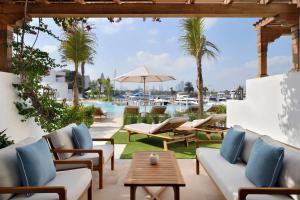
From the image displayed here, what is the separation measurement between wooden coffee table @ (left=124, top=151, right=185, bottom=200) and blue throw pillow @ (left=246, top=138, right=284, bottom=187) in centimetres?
79

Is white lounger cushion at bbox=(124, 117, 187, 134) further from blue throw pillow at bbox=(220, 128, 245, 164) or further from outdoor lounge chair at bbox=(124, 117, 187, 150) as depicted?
blue throw pillow at bbox=(220, 128, 245, 164)

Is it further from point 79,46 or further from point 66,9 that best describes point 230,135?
point 79,46

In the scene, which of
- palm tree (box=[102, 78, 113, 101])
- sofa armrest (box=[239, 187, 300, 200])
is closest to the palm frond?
sofa armrest (box=[239, 187, 300, 200])

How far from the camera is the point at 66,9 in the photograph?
5961 millimetres

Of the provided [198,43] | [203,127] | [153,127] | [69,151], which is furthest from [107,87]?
[69,151]

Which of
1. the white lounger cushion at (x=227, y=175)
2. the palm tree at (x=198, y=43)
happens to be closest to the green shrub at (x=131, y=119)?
the palm tree at (x=198, y=43)

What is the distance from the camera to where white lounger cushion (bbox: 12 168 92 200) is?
282 cm

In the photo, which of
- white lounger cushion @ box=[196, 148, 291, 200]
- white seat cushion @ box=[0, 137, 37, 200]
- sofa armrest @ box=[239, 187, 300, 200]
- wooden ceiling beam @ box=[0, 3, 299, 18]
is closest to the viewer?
sofa armrest @ box=[239, 187, 300, 200]

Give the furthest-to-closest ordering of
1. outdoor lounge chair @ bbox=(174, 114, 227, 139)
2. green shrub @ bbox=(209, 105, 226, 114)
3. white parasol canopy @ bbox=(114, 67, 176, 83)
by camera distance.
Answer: green shrub @ bbox=(209, 105, 226, 114) → white parasol canopy @ bbox=(114, 67, 176, 83) → outdoor lounge chair @ bbox=(174, 114, 227, 139)

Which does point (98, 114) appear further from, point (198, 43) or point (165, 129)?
point (165, 129)

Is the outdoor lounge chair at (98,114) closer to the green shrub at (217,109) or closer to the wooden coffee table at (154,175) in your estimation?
the green shrub at (217,109)

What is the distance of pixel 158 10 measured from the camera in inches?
234

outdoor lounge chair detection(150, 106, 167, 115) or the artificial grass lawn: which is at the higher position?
outdoor lounge chair detection(150, 106, 167, 115)

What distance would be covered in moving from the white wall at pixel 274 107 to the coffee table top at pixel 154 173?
8.09 ft
